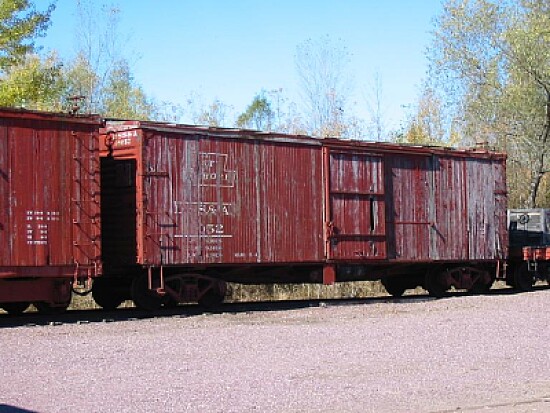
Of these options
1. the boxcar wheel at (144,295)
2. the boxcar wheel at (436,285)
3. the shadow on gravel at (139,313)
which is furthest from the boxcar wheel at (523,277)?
the boxcar wheel at (144,295)

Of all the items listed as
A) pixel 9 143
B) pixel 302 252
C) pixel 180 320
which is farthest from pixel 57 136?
pixel 302 252

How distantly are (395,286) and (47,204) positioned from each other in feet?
37.6

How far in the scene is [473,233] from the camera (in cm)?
2331

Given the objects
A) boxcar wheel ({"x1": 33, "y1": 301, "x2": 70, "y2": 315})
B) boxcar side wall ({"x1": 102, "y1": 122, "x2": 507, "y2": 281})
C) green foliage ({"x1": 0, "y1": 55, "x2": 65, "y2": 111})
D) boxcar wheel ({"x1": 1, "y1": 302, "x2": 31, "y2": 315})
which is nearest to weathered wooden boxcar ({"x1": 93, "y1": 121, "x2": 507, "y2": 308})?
boxcar side wall ({"x1": 102, "y1": 122, "x2": 507, "y2": 281})

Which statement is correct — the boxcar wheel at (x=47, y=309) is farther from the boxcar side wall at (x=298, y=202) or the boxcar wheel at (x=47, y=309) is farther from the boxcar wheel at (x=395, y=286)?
the boxcar wheel at (x=395, y=286)

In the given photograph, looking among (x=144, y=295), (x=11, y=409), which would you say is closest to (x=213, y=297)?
(x=144, y=295)

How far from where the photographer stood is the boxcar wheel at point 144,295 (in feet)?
58.6

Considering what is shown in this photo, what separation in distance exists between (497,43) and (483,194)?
45.5ft

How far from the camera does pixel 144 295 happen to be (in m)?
18.1

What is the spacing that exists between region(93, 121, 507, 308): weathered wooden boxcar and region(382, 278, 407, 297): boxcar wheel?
0.26ft

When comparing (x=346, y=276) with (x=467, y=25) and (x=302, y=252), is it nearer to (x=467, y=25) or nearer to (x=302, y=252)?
(x=302, y=252)

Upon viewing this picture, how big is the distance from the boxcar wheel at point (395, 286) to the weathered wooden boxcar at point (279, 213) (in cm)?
8

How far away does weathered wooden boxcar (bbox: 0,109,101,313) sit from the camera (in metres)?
15.5

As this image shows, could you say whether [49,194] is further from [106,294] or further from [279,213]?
[279,213]
